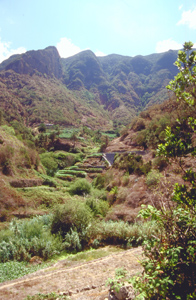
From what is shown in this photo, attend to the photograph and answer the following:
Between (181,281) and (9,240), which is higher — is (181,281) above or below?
above

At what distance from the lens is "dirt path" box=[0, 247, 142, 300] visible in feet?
13.9

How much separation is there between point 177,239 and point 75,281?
11.4 feet

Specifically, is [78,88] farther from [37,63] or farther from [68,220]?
[68,220]

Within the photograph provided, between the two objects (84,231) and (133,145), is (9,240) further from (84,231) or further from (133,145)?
(133,145)

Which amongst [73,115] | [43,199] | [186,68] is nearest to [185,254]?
[186,68]

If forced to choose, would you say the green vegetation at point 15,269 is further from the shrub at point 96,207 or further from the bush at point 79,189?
the bush at point 79,189

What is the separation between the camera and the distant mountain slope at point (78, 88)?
8719 centimetres

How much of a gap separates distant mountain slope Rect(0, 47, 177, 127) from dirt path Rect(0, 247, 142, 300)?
71.7 meters

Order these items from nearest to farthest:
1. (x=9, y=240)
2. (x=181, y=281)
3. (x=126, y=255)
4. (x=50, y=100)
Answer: (x=181, y=281) < (x=126, y=255) < (x=9, y=240) < (x=50, y=100)

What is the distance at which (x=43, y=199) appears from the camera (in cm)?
1218

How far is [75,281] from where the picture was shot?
15.8ft

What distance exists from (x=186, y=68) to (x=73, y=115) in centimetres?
9579

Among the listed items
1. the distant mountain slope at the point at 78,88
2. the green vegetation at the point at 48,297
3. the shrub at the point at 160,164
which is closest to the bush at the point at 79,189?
the shrub at the point at 160,164

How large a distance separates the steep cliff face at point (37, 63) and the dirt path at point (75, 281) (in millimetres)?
126933
